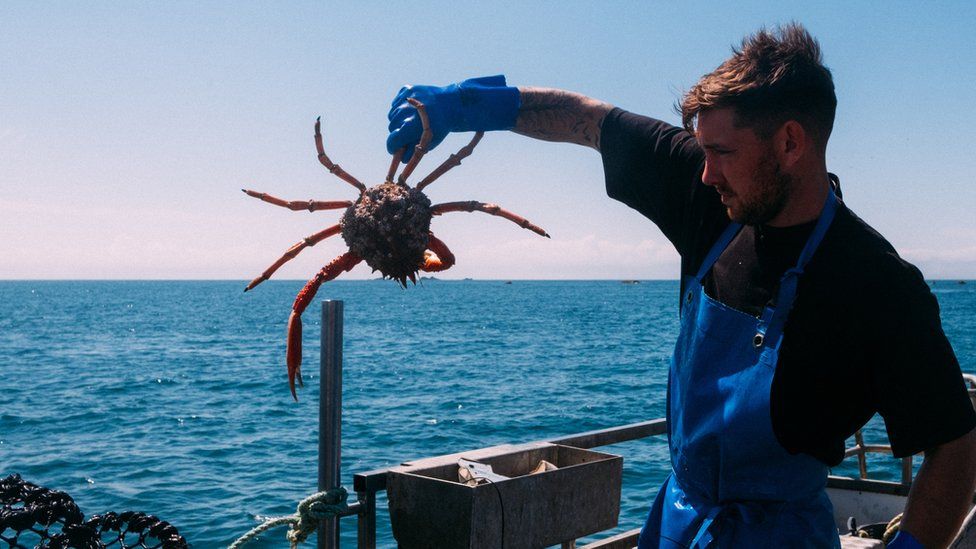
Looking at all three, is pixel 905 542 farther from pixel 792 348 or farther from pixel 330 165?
pixel 330 165

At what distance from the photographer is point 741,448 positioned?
2.50 metres

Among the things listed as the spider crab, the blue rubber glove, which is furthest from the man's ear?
the spider crab

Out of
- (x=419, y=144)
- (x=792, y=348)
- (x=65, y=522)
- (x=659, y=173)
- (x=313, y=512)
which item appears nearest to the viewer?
(x=792, y=348)

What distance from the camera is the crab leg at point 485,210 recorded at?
3.43 metres

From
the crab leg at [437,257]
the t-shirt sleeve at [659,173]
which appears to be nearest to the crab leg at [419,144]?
the crab leg at [437,257]

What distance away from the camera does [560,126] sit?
3512 mm

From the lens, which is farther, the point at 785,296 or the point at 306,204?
the point at 306,204

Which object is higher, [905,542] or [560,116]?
[560,116]

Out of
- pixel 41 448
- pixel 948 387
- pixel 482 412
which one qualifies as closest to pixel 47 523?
pixel 948 387

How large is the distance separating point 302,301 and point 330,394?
2.34 feet

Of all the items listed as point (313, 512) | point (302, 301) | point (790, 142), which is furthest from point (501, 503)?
point (790, 142)

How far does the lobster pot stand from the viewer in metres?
3.34

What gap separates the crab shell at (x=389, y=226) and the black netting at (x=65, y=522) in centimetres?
120

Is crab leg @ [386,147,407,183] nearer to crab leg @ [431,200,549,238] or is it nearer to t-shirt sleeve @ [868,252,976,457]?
crab leg @ [431,200,549,238]
